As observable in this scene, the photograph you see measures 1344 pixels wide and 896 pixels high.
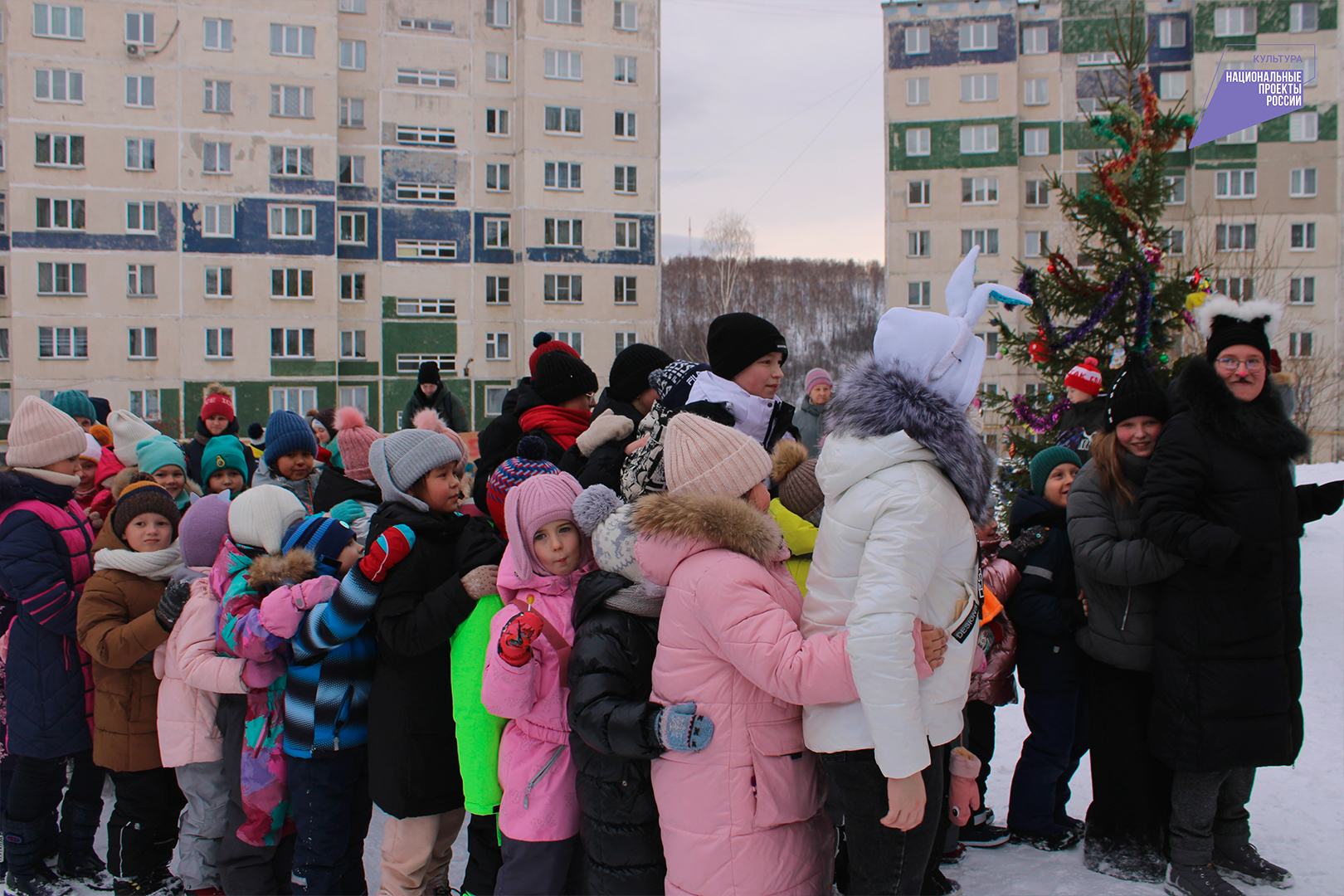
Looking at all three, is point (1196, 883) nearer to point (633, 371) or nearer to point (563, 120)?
point (633, 371)

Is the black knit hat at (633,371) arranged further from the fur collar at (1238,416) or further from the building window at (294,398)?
the building window at (294,398)

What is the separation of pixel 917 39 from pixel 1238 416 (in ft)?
125

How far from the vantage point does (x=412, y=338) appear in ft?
110

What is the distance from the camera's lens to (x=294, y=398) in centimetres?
3200

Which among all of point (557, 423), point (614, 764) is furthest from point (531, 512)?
point (557, 423)

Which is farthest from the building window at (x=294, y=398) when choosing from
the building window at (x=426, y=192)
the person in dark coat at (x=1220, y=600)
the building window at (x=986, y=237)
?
the person in dark coat at (x=1220, y=600)

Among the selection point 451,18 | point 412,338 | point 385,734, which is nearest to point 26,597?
point 385,734

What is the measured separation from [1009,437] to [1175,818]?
4.61m

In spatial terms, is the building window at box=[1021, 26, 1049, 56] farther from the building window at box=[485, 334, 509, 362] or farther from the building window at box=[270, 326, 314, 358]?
the building window at box=[270, 326, 314, 358]

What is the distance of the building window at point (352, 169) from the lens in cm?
3295

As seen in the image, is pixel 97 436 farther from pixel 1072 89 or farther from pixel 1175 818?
pixel 1072 89

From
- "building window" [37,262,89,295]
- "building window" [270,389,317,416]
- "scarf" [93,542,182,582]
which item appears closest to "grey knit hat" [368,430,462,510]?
"scarf" [93,542,182,582]

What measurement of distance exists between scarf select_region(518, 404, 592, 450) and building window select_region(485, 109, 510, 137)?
32455 millimetres

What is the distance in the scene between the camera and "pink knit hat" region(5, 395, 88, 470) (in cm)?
418
